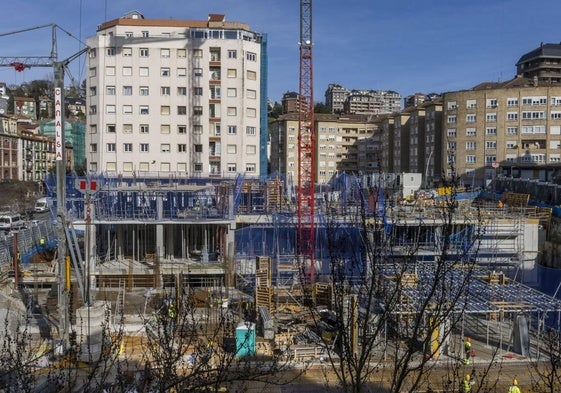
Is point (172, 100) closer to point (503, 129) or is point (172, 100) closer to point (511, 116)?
point (503, 129)

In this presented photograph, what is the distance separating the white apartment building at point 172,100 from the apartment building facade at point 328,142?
32.0 meters

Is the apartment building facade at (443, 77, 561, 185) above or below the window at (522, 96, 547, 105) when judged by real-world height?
below

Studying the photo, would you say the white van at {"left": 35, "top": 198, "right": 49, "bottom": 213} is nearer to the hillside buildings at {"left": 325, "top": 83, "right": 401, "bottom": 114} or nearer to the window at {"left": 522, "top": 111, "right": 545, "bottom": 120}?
the window at {"left": 522, "top": 111, "right": 545, "bottom": 120}

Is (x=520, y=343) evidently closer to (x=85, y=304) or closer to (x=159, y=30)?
(x=85, y=304)

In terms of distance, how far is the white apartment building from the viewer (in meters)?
35.0

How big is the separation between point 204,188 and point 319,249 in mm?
6098

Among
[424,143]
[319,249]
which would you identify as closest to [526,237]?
[319,249]

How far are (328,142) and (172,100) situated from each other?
3709 cm

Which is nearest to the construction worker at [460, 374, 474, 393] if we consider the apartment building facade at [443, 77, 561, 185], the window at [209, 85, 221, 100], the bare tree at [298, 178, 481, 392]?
the bare tree at [298, 178, 481, 392]

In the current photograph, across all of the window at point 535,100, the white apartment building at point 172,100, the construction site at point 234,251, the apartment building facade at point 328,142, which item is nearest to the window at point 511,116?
the window at point 535,100

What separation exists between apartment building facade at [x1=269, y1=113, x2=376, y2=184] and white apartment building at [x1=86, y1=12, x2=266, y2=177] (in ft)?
105

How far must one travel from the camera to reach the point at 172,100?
116ft

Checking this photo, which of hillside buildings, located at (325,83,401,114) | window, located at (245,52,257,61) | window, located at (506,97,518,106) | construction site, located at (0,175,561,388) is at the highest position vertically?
hillside buildings, located at (325,83,401,114)

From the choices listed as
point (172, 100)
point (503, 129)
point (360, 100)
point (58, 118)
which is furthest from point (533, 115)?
point (360, 100)
